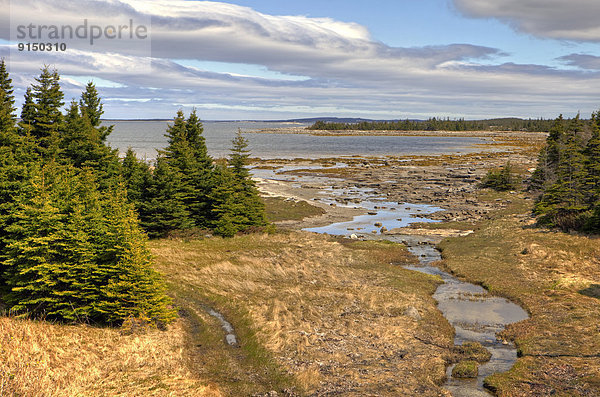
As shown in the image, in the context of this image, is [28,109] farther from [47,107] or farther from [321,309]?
[321,309]

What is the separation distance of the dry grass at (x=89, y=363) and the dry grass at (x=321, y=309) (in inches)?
91.9

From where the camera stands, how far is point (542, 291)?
108 feet

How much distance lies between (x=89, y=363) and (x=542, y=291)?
29994 mm

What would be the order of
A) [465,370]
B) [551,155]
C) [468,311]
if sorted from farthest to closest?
[551,155] < [468,311] < [465,370]

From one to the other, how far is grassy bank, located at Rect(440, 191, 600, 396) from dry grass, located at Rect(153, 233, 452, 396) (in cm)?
389

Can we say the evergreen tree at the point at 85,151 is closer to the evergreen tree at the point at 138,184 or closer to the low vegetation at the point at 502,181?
the evergreen tree at the point at 138,184

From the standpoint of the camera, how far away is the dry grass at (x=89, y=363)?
14.7 metres

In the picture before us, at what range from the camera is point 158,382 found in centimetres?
1667

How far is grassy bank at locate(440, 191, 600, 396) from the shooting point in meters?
19.6

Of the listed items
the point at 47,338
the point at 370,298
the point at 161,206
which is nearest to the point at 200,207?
the point at 161,206

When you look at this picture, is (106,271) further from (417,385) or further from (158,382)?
(417,385)

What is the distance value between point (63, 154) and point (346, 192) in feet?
179

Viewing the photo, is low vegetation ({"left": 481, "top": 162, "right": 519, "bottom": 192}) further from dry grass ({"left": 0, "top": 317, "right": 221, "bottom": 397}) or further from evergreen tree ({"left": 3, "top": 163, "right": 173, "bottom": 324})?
dry grass ({"left": 0, "top": 317, "right": 221, "bottom": 397})

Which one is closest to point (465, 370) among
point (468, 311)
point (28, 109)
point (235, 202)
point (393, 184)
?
point (468, 311)
